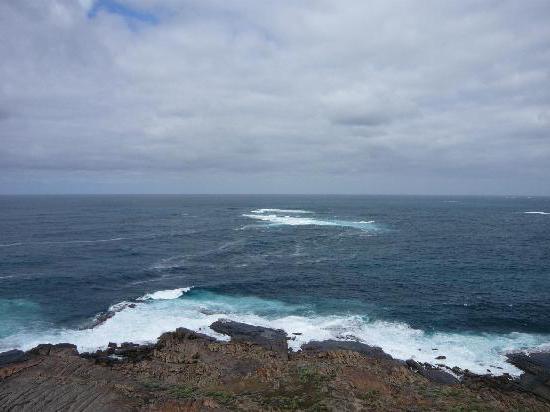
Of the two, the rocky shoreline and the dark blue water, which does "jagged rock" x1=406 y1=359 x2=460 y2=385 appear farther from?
the dark blue water

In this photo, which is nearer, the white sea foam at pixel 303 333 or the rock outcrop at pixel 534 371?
the rock outcrop at pixel 534 371

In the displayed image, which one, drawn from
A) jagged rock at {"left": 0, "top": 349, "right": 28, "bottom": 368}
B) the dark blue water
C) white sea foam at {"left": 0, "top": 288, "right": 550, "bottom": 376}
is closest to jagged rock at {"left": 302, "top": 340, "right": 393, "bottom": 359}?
white sea foam at {"left": 0, "top": 288, "right": 550, "bottom": 376}

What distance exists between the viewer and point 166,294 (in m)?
53.5

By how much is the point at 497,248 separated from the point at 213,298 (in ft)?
211

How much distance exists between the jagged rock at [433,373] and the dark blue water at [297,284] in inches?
104

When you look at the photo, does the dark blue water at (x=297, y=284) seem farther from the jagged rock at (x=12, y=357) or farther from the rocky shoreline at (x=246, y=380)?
the rocky shoreline at (x=246, y=380)

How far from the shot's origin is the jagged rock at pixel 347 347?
119 ft

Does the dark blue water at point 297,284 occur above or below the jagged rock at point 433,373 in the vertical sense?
above

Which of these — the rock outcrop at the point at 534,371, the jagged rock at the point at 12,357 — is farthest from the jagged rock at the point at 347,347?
the jagged rock at the point at 12,357

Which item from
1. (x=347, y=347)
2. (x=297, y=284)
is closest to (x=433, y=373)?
(x=347, y=347)

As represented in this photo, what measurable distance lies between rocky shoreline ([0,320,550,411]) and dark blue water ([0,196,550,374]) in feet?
12.8

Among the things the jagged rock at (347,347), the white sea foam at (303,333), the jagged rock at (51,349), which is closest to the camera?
the jagged rock at (51,349)

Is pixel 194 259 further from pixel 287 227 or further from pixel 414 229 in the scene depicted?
pixel 414 229

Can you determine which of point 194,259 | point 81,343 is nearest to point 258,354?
point 81,343
